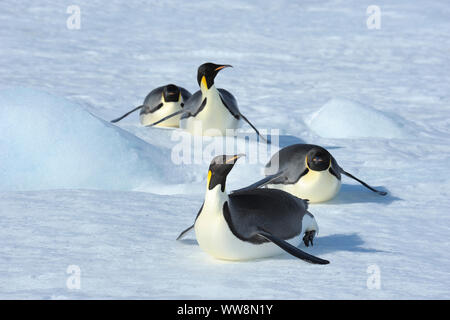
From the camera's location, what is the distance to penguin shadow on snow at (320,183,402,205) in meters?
4.90

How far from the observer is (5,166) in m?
5.32

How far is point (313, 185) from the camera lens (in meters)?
4.63

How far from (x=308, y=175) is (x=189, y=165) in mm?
1439

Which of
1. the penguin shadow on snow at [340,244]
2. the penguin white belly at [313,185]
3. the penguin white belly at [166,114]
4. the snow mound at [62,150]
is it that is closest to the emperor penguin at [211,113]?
the penguin white belly at [166,114]

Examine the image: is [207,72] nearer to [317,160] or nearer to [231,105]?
[231,105]

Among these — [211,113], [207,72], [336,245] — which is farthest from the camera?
[211,113]

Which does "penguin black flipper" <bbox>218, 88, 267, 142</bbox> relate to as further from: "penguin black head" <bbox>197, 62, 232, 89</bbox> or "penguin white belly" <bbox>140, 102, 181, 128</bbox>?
"penguin white belly" <bbox>140, 102, 181, 128</bbox>

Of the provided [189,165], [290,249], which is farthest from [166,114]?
[290,249]

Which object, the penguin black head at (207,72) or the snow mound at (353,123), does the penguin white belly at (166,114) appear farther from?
the snow mound at (353,123)
